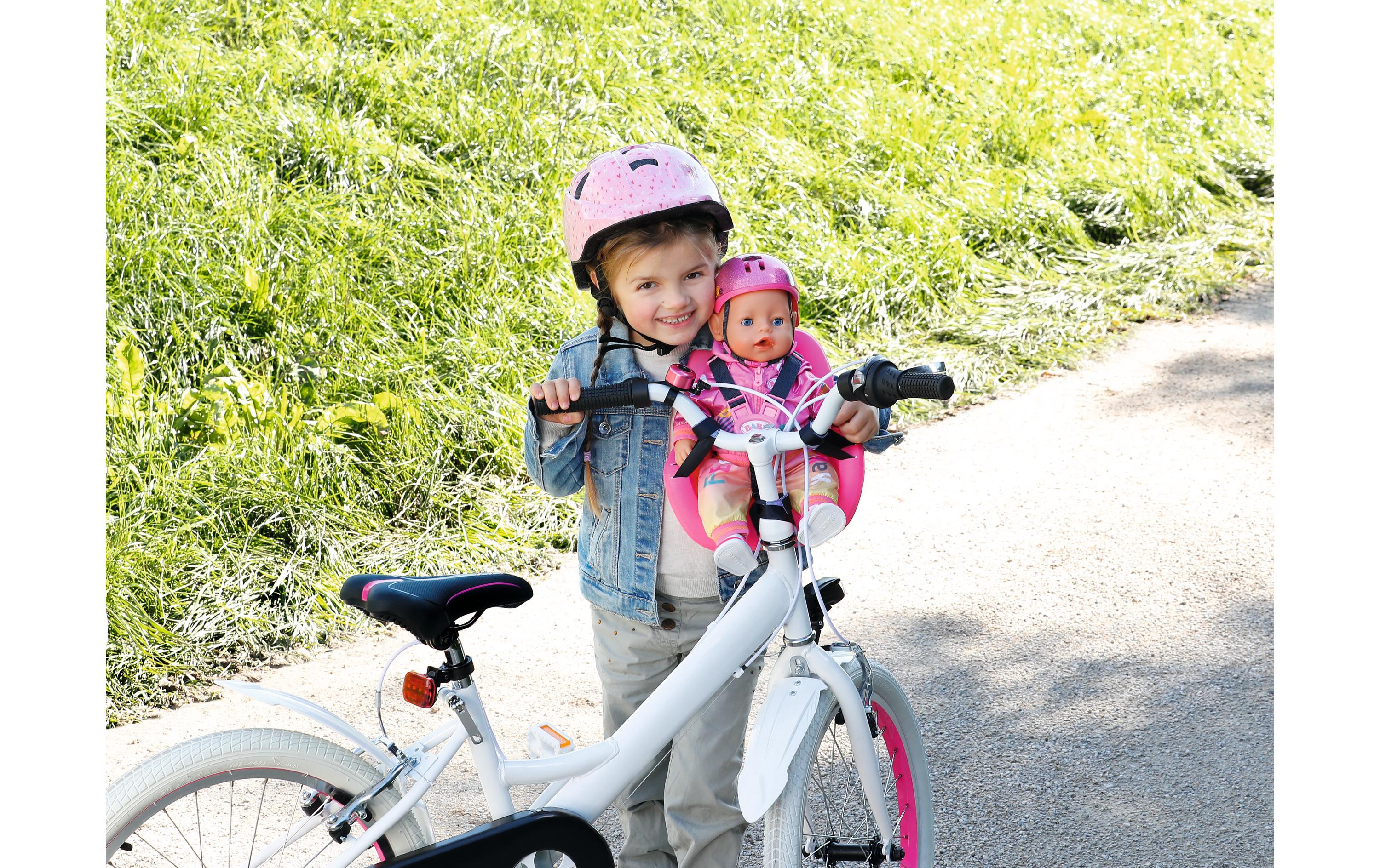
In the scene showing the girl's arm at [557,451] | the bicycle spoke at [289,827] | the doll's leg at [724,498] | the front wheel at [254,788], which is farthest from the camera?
the girl's arm at [557,451]

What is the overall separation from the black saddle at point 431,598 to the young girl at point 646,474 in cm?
35

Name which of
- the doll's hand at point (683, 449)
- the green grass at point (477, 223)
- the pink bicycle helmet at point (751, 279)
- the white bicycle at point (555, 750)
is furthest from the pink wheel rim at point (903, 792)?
the green grass at point (477, 223)

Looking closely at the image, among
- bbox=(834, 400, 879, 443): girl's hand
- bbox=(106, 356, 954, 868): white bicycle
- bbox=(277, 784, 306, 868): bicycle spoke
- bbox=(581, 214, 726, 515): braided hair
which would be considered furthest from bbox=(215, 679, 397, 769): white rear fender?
bbox=(834, 400, 879, 443): girl's hand

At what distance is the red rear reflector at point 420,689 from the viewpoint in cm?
195

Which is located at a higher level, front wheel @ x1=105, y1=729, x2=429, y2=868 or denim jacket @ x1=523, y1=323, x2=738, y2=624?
denim jacket @ x1=523, y1=323, x2=738, y2=624

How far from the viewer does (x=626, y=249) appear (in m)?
2.18

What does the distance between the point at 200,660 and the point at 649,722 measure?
78.9 inches

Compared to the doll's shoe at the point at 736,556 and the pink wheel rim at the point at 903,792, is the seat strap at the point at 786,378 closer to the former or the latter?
the doll's shoe at the point at 736,556

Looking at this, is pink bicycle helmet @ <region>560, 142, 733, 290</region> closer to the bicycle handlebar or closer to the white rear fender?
the bicycle handlebar

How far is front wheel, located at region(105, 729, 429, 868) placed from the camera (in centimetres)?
182

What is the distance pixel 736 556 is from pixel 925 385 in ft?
1.56

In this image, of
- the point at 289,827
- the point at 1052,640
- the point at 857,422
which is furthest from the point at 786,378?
the point at 1052,640

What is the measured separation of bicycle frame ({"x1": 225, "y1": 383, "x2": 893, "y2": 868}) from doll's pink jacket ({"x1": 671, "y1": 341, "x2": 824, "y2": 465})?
0.22 feet

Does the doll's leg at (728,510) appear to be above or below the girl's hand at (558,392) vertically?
below
